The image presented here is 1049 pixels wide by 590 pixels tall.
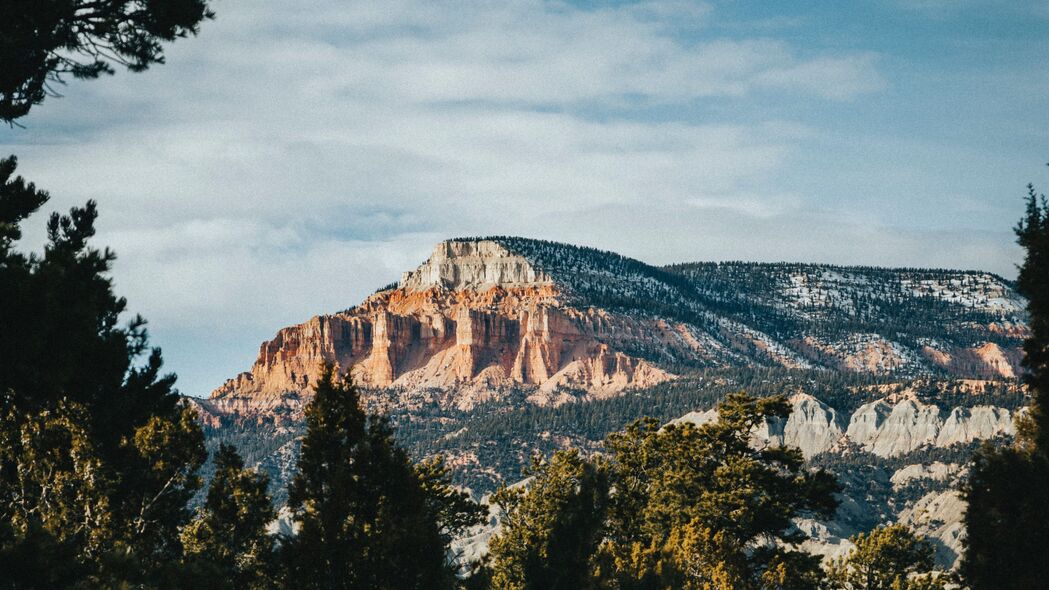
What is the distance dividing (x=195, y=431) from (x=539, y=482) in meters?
17.2

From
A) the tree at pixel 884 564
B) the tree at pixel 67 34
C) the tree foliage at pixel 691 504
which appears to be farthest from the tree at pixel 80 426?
the tree at pixel 884 564

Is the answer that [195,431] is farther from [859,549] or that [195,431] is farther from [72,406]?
[859,549]

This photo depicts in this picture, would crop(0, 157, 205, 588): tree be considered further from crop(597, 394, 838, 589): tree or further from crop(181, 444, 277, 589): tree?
crop(597, 394, 838, 589): tree

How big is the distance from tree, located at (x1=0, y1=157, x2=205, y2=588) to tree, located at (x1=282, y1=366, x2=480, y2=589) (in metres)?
2.74

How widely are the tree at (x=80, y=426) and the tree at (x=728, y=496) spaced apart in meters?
13.6

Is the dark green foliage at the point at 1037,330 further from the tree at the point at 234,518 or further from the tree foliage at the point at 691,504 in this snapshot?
the tree at the point at 234,518

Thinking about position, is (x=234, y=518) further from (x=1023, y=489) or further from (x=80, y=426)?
(x=1023, y=489)

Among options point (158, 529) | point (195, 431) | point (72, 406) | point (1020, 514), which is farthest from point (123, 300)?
point (1020, 514)

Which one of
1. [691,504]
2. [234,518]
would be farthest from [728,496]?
[234,518]

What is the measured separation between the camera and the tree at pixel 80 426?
14.6 meters

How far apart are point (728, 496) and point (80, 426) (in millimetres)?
21306

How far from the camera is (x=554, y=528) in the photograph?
28156 mm

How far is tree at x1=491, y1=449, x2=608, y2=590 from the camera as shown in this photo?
27650mm

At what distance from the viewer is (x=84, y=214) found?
786 inches
